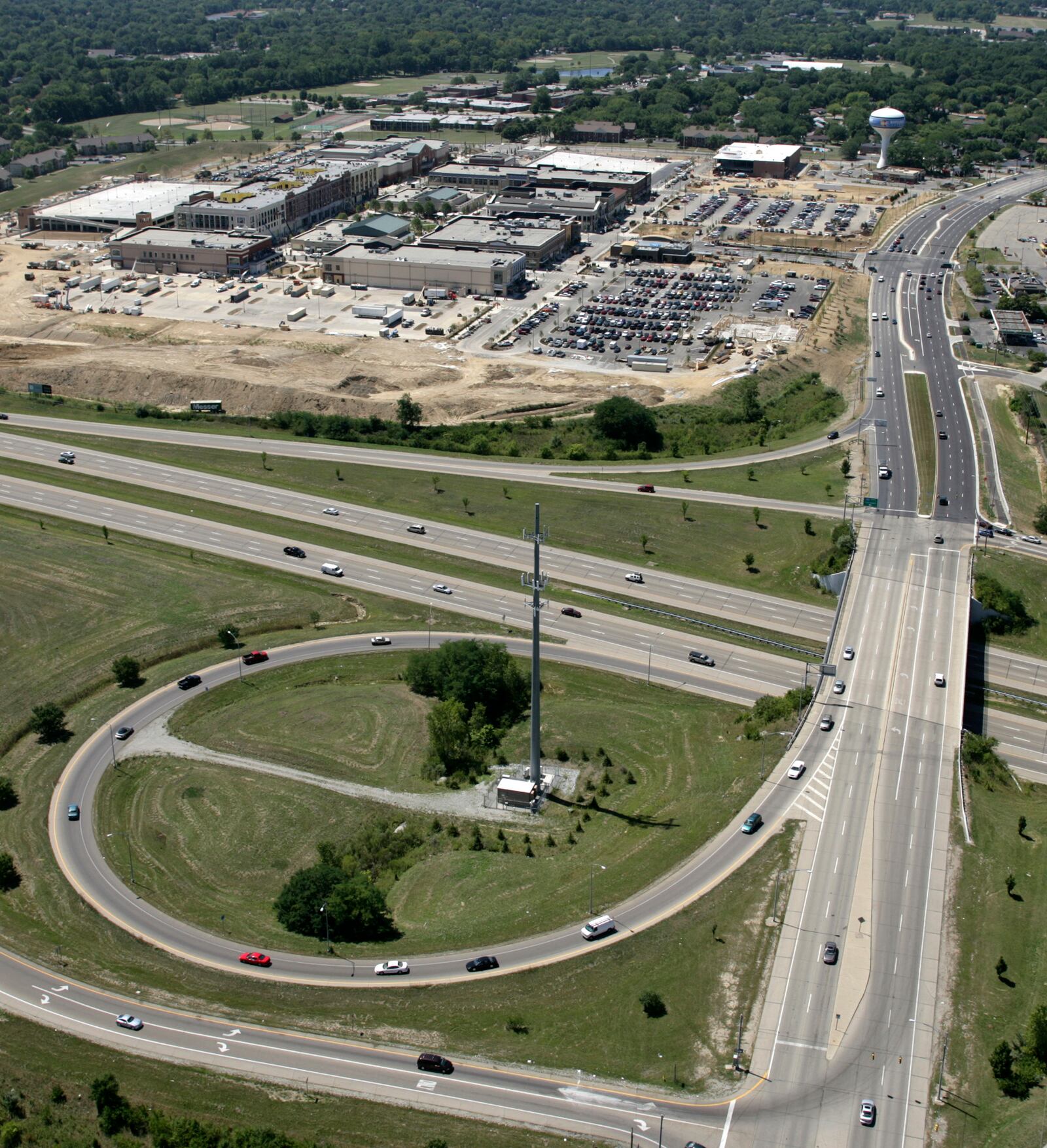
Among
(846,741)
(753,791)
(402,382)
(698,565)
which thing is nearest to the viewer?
(753,791)

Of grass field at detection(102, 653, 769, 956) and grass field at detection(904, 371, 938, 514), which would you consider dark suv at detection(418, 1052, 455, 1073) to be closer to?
grass field at detection(102, 653, 769, 956)

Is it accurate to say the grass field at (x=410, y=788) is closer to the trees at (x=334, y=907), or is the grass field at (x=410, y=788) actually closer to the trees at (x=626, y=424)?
the trees at (x=334, y=907)

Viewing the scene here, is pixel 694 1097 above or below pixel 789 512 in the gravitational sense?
above

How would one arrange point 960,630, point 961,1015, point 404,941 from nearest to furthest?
1. point 961,1015
2. point 404,941
3. point 960,630

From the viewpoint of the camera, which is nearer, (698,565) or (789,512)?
(698,565)

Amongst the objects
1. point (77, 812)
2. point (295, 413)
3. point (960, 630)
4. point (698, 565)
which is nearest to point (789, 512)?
point (698, 565)

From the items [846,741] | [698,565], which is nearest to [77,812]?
[846,741]

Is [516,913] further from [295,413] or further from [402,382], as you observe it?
[402,382]

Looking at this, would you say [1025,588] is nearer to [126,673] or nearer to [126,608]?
[126,673]

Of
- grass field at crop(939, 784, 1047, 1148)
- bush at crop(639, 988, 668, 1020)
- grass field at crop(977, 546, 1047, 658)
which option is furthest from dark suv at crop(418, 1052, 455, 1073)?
grass field at crop(977, 546, 1047, 658)
